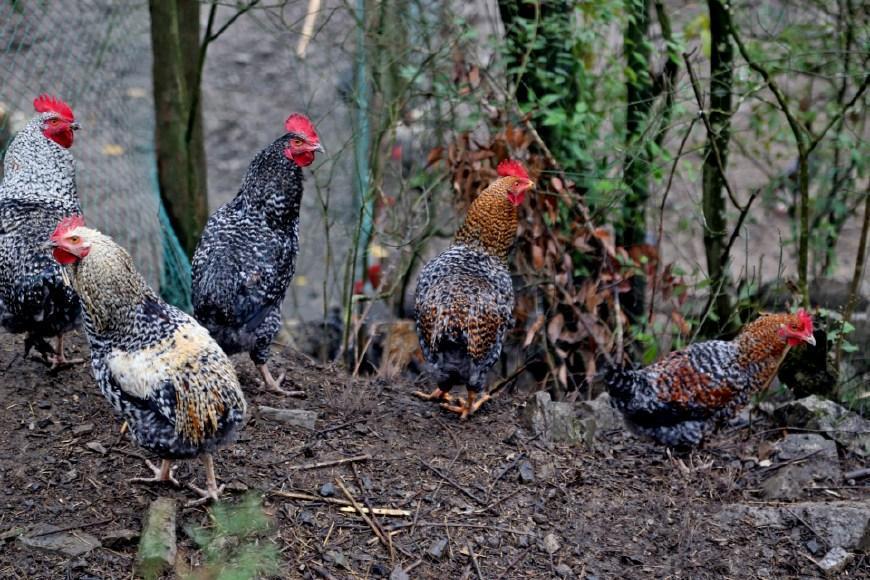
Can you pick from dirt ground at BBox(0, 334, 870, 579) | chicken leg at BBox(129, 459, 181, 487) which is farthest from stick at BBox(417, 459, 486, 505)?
chicken leg at BBox(129, 459, 181, 487)

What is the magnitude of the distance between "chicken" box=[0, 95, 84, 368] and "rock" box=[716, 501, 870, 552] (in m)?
3.50

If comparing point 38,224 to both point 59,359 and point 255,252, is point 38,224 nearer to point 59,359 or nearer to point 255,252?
point 59,359

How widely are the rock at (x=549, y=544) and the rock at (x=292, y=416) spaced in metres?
1.34

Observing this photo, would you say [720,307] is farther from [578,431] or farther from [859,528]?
[859,528]

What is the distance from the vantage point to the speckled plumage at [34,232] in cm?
449

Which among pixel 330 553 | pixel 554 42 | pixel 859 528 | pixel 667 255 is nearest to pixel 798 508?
pixel 859 528

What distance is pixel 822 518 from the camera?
4383 mm

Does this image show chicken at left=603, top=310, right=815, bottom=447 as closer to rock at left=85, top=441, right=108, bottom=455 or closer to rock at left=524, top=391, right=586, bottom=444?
rock at left=524, top=391, right=586, bottom=444

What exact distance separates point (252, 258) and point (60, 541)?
166 centimetres

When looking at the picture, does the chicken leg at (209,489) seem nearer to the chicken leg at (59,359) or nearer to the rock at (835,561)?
the chicken leg at (59,359)

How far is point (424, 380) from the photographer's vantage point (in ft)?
19.0

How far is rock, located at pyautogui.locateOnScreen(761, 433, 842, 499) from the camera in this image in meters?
4.76

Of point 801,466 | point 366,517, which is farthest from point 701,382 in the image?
point 366,517

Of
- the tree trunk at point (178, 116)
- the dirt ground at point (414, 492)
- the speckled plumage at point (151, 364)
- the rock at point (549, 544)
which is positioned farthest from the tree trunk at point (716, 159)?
the tree trunk at point (178, 116)
